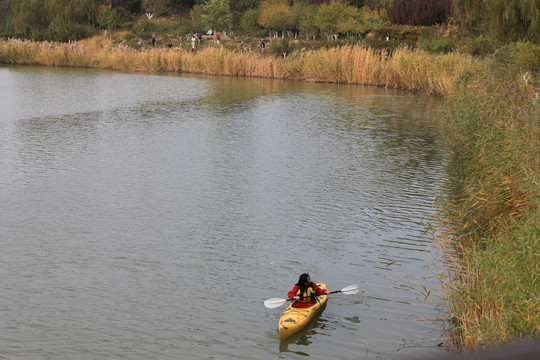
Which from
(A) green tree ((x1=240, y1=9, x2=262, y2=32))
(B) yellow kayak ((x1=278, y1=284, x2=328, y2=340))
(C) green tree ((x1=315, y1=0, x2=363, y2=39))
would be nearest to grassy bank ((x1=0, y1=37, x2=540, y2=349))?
(B) yellow kayak ((x1=278, y1=284, x2=328, y2=340))

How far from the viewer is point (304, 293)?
30.2 ft

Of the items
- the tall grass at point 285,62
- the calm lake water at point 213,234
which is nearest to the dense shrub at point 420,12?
the tall grass at point 285,62

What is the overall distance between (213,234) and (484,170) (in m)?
4.82

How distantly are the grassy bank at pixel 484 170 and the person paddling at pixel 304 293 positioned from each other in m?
1.67

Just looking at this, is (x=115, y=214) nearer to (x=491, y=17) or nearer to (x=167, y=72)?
(x=491, y=17)

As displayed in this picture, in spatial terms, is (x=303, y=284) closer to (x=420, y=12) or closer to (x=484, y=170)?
(x=484, y=170)

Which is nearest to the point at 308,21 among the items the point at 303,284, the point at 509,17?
the point at 509,17

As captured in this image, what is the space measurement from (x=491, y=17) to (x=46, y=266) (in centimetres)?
1905

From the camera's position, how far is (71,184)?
16.3 m

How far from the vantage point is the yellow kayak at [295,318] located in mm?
8562

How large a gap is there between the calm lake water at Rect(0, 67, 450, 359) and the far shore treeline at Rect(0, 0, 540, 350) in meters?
0.81

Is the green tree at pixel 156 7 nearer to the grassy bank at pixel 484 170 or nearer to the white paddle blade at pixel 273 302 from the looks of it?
the grassy bank at pixel 484 170

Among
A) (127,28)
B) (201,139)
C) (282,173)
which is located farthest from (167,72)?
(282,173)

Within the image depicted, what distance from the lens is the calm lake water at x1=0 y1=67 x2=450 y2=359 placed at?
871 centimetres
